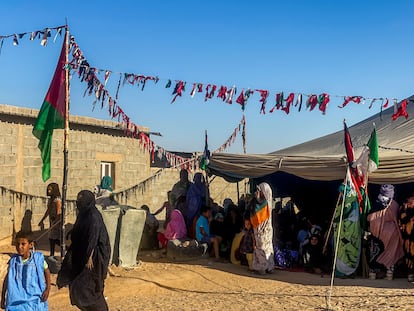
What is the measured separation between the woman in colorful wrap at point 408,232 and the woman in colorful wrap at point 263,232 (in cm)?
201

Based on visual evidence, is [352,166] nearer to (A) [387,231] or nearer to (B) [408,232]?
(A) [387,231]

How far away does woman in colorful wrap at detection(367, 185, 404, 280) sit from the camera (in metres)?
7.50

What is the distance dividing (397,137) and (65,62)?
6553 mm

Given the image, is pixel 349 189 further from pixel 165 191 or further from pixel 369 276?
pixel 165 191

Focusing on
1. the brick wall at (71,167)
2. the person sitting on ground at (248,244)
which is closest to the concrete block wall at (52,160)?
the brick wall at (71,167)

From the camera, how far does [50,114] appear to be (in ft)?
26.7

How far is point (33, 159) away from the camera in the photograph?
36.3ft

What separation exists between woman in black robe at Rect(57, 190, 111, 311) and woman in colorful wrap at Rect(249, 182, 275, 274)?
3794 millimetres

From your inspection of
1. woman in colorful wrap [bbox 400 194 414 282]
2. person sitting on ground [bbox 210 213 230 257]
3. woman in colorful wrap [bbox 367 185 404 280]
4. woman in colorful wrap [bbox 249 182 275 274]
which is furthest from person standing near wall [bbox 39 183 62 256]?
woman in colorful wrap [bbox 400 194 414 282]

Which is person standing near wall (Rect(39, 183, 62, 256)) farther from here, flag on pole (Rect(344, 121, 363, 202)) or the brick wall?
flag on pole (Rect(344, 121, 363, 202))

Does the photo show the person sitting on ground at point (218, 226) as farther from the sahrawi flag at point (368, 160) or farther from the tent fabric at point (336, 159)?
the sahrawi flag at point (368, 160)

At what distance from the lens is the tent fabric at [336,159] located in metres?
7.77

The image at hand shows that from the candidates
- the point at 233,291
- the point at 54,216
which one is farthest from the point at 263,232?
the point at 54,216

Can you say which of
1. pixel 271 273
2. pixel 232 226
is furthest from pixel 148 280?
pixel 232 226
